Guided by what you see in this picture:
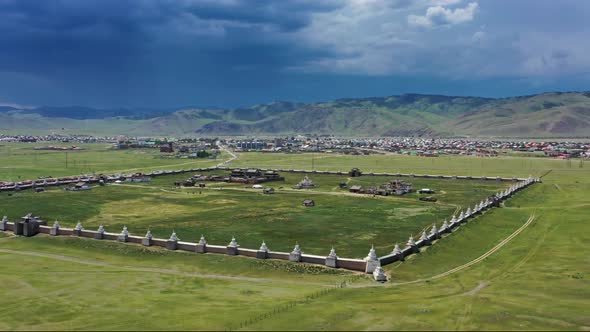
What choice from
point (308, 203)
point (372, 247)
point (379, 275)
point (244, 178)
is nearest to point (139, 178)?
point (244, 178)

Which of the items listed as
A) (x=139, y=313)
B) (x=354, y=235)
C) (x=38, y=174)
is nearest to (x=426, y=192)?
(x=354, y=235)

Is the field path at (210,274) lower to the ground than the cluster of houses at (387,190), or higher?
lower

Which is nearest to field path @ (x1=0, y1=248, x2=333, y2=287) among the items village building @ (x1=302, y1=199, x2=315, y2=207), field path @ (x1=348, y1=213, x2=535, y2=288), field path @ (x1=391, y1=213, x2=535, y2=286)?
field path @ (x1=348, y1=213, x2=535, y2=288)

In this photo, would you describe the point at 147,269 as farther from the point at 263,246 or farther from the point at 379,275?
the point at 379,275

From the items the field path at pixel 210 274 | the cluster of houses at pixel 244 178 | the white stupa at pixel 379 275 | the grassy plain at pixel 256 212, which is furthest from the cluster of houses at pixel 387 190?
the white stupa at pixel 379 275

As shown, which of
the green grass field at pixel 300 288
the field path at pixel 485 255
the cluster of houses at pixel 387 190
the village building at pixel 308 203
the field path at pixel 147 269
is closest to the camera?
the green grass field at pixel 300 288

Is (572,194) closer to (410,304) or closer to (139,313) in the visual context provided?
(410,304)

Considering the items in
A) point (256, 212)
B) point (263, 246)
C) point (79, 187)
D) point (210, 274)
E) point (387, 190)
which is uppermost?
point (79, 187)

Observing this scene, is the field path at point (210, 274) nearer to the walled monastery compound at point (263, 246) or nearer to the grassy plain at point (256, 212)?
the walled monastery compound at point (263, 246)

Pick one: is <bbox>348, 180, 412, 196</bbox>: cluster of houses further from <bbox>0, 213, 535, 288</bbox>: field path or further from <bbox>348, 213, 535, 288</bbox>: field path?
<bbox>0, 213, 535, 288</bbox>: field path
